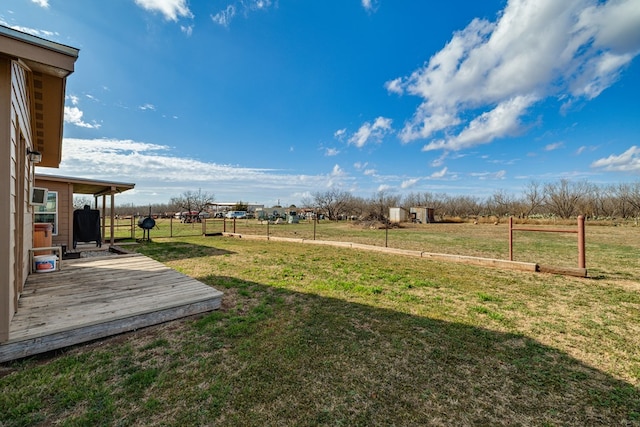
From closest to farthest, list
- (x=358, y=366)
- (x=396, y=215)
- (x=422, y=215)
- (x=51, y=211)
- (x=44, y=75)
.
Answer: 1. (x=358, y=366)
2. (x=44, y=75)
3. (x=51, y=211)
4. (x=396, y=215)
5. (x=422, y=215)

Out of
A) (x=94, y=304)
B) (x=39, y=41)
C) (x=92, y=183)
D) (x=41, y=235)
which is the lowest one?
(x=94, y=304)

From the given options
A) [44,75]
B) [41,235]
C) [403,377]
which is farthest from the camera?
[41,235]

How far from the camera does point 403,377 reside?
212 centimetres

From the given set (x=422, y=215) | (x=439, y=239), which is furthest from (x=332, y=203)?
(x=439, y=239)

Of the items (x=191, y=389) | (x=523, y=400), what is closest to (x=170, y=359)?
(x=191, y=389)

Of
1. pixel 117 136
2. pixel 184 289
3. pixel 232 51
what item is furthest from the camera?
pixel 117 136

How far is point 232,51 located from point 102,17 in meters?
5.43

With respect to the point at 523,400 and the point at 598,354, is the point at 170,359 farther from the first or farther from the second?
the point at 598,354

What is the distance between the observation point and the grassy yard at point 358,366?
1.72 m

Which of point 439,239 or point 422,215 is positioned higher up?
point 422,215

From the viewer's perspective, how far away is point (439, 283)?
16.3ft

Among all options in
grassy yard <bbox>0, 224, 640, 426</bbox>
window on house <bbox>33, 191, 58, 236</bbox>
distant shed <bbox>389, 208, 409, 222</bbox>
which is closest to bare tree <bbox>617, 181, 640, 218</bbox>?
distant shed <bbox>389, 208, 409, 222</bbox>

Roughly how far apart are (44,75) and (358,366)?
4919 mm

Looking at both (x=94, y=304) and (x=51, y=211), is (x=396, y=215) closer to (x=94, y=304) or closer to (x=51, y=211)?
(x=51, y=211)
